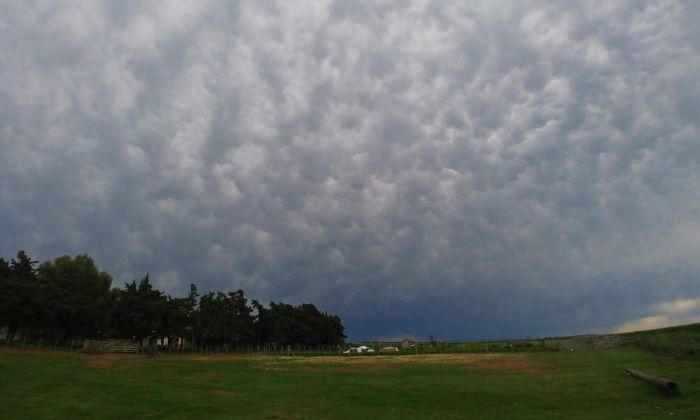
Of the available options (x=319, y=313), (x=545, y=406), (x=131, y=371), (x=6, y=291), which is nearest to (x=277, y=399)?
(x=545, y=406)

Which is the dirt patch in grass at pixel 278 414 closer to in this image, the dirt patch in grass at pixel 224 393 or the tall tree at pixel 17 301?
the dirt patch in grass at pixel 224 393

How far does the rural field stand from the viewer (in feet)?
72.8

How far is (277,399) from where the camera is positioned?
26.3m

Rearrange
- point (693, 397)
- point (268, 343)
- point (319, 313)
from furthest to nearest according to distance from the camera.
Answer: point (319, 313), point (268, 343), point (693, 397)

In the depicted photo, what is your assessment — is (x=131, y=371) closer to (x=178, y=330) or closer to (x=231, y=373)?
(x=231, y=373)

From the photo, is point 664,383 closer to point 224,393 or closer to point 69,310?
point 224,393

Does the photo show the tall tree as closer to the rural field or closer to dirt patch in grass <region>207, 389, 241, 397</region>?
the rural field

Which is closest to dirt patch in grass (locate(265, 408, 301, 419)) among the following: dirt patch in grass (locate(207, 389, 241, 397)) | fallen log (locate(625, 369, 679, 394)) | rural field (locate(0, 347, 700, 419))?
rural field (locate(0, 347, 700, 419))

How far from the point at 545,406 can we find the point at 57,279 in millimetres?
77897

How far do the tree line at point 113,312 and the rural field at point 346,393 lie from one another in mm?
31999

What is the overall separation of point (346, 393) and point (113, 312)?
2443 inches

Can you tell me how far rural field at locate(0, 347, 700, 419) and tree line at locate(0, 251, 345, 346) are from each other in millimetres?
31999

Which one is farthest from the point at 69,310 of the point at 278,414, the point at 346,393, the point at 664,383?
the point at 664,383

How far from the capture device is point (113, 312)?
255ft
